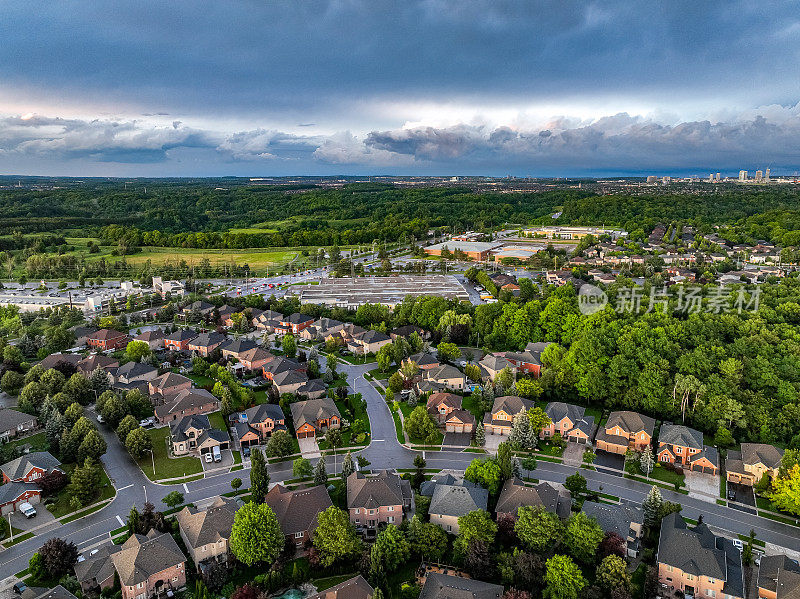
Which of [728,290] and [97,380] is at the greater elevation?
[728,290]

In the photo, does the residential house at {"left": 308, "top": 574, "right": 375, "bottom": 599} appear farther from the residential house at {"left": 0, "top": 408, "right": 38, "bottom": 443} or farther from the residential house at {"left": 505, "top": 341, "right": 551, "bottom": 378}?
the residential house at {"left": 505, "top": 341, "right": 551, "bottom": 378}

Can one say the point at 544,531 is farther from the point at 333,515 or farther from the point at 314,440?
the point at 314,440

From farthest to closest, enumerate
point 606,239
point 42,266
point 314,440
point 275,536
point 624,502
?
point 606,239 → point 42,266 → point 314,440 → point 624,502 → point 275,536

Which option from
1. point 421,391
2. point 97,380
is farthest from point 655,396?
point 97,380

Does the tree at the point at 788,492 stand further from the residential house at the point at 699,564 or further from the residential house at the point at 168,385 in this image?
the residential house at the point at 168,385

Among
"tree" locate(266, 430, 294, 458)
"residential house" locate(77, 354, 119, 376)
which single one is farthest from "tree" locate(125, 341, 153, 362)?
"tree" locate(266, 430, 294, 458)

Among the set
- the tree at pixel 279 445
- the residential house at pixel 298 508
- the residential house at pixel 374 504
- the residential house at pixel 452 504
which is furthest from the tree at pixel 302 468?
the residential house at pixel 452 504
